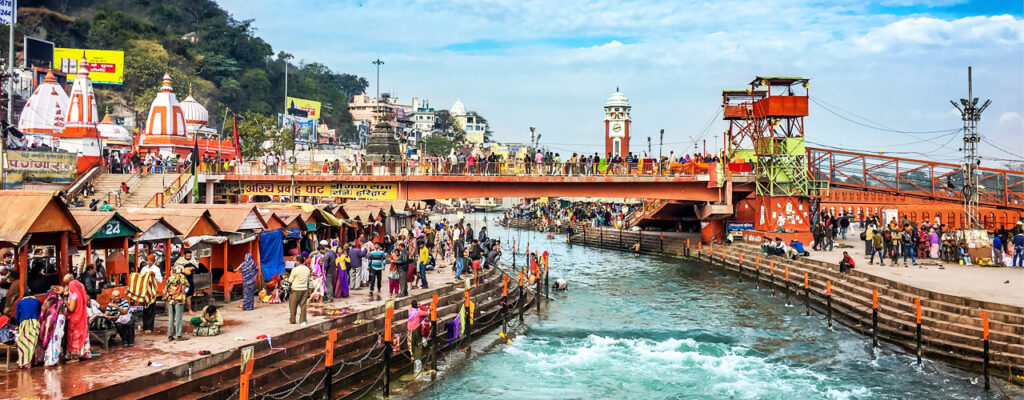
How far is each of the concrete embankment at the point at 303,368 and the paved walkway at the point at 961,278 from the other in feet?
43.6

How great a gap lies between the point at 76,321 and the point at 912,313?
19.4 metres

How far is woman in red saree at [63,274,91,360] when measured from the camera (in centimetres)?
1198

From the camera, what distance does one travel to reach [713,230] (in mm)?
43812


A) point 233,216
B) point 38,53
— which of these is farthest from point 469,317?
point 38,53

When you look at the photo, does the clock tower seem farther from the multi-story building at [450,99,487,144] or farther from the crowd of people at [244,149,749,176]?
the multi-story building at [450,99,487,144]

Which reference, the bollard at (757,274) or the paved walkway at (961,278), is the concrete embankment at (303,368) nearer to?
the paved walkway at (961,278)

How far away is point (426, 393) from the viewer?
16.0 meters

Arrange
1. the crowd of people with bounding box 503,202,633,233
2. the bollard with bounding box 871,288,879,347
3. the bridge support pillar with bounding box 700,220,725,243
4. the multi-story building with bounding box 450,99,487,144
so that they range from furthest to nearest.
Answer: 1. the multi-story building with bounding box 450,99,487,144
2. the crowd of people with bounding box 503,202,633,233
3. the bridge support pillar with bounding box 700,220,725,243
4. the bollard with bounding box 871,288,879,347

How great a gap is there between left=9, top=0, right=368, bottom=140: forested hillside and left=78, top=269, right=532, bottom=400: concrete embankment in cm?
6183

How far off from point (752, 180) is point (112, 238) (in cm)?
3219

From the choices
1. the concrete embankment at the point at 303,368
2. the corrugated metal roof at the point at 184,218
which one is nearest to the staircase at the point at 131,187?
the corrugated metal roof at the point at 184,218

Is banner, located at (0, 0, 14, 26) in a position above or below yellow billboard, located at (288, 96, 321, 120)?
below

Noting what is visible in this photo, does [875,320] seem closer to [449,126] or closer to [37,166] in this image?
[37,166]

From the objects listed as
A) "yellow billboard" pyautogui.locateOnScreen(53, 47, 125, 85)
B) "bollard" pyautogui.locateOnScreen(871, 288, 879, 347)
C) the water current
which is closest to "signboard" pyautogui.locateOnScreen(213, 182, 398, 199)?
the water current
